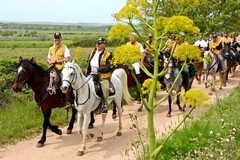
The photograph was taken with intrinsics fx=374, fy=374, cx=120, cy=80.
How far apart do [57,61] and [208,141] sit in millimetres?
4898

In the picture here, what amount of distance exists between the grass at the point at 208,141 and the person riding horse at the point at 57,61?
10.9 ft

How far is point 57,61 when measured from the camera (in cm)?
977

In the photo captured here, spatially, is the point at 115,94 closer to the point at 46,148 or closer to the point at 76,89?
the point at 76,89

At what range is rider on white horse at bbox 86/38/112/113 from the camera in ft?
30.4

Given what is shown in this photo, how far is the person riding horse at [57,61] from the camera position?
9.45 metres

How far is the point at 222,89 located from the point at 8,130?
10.1m

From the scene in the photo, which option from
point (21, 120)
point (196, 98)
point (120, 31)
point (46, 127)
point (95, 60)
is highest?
point (120, 31)

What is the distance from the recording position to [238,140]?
648 centimetres

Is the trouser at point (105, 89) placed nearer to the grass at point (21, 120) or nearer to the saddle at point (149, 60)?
the grass at point (21, 120)

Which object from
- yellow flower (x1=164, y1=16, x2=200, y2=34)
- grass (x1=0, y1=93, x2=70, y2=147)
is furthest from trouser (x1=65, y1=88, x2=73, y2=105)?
yellow flower (x1=164, y1=16, x2=200, y2=34)

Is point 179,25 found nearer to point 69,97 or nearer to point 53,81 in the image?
point 69,97

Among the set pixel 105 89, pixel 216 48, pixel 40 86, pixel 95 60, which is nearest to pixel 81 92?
pixel 105 89

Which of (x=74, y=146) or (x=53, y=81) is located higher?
(x=53, y=81)

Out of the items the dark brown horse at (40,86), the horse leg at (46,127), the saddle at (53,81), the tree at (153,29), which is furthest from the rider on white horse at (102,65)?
the tree at (153,29)
